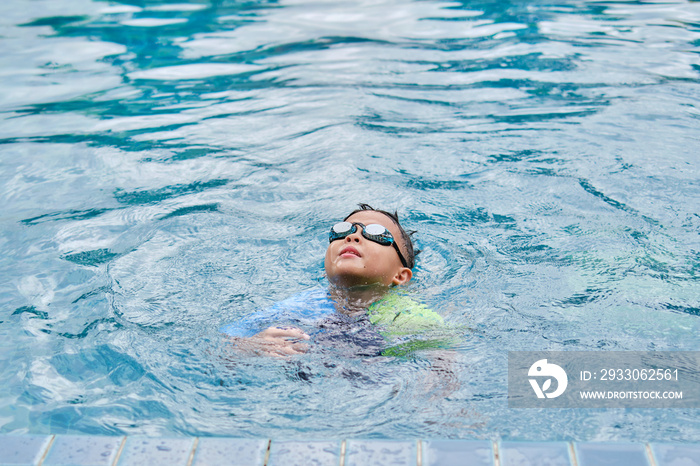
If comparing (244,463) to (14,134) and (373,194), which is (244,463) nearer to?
(373,194)

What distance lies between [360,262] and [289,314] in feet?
1.83

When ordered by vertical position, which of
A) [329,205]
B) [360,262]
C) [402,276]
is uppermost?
[360,262]

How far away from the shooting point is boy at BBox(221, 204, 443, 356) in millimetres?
3762

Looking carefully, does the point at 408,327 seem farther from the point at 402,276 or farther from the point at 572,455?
the point at 572,455

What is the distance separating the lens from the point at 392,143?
7.03 meters

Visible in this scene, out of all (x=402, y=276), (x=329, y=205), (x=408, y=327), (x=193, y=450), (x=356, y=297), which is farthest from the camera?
(x=329, y=205)

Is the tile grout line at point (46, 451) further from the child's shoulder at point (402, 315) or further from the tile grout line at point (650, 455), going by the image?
the tile grout line at point (650, 455)

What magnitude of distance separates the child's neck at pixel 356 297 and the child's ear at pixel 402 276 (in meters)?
0.16

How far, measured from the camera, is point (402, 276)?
4531 millimetres

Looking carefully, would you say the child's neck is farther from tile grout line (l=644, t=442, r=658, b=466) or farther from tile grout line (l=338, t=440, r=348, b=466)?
tile grout line (l=644, t=442, r=658, b=466)

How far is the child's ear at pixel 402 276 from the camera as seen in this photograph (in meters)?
4.46

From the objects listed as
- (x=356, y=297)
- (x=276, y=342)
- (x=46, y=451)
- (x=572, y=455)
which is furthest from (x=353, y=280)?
(x=46, y=451)

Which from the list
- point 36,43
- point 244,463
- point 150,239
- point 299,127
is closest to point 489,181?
point 299,127

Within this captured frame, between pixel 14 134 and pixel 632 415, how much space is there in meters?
7.04
